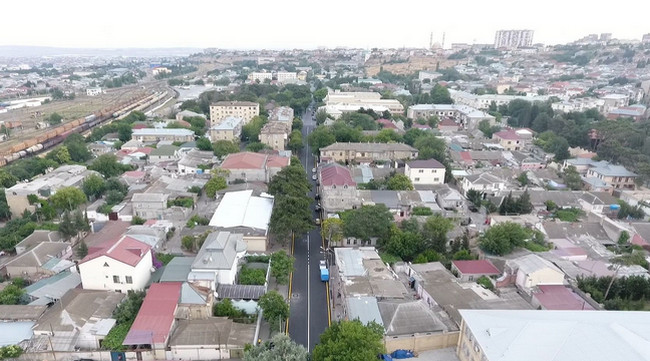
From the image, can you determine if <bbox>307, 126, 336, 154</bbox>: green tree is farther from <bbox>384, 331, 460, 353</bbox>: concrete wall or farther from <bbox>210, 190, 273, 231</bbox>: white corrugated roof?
<bbox>384, 331, 460, 353</bbox>: concrete wall

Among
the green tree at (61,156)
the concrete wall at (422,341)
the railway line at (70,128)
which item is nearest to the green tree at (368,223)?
the concrete wall at (422,341)

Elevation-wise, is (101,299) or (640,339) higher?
(640,339)

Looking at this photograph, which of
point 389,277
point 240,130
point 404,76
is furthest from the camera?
point 404,76

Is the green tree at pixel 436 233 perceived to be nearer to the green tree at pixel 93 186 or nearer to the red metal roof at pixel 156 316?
the red metal roof at pixel 156 316

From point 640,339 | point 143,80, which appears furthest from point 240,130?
point 143,80

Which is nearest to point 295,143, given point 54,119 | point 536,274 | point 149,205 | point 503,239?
point 149,205

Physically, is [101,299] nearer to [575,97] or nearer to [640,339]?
[640,339]

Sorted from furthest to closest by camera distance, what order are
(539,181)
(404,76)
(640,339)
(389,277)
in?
(404,76) < (539,181) < (389,277) < (640,339)
